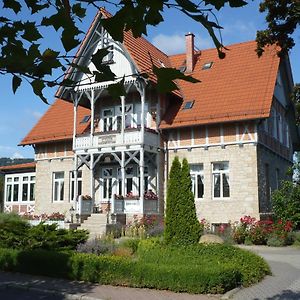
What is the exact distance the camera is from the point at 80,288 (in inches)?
394

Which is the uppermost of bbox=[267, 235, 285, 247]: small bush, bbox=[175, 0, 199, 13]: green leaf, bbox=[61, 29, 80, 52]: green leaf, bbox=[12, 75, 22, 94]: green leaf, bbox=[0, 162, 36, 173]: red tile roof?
bbox=[0, 162, 36, 173]: red tile roof

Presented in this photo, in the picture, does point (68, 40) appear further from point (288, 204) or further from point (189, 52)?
point (189, 52)

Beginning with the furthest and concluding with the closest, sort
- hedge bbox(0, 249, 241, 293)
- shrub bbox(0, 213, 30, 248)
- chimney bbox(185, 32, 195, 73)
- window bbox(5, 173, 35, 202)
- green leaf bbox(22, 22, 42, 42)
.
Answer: window bbox(5, 173, 35, 202), chimney bbox(185, 32, 195, 73), shrub bbox(0, 213, 30, 248), hedge bbox(0, 249, 241, 293), green leaf bbox(22, 22, 42, 42)

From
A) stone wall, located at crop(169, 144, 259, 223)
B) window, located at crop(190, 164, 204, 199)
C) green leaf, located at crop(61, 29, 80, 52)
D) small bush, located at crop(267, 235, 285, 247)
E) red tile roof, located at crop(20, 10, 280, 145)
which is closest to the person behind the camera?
green leaf, located at crop(61, 29, 80, 52)

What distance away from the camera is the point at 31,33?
8.69ft

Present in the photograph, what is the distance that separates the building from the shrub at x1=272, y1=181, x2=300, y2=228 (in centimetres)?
85

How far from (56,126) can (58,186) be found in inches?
156

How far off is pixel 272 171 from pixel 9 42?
23.7 meters

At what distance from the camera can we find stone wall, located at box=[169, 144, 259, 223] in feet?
72.6

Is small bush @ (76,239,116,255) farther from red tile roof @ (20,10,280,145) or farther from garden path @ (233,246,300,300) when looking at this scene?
red tile roof @ (20,10,280,145)

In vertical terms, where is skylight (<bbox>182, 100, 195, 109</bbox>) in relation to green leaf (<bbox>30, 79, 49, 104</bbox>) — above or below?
above

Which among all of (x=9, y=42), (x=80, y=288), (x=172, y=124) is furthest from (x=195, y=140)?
(x=9, y=42)

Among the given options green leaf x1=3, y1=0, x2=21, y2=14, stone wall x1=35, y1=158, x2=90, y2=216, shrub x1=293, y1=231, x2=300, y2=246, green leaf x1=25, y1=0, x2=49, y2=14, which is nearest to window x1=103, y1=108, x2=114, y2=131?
stone wall x1=35, y1=158, x2=90, y2=216

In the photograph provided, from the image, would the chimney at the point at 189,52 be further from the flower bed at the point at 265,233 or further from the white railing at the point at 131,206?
the flower bed at the point at 265,233
